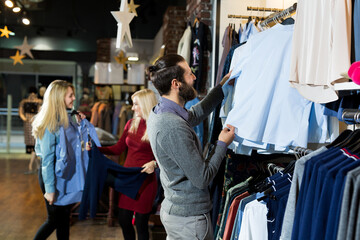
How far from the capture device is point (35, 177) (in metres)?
6.06

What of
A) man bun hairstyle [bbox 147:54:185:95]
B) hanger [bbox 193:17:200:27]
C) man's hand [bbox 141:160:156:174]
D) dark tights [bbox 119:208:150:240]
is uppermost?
hanger [bbox 193:17:200:27]

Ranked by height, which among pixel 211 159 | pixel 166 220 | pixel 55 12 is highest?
pixel 55 12

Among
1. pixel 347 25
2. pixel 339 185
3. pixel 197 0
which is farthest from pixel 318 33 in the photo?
pixel 197 0

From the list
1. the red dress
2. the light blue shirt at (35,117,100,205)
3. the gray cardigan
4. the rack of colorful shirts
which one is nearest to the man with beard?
the gray cardigan

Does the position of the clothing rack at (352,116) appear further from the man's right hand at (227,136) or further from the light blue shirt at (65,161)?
the light blue shirt at (65,161)

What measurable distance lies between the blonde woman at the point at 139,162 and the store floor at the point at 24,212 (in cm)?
106

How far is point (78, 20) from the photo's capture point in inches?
196

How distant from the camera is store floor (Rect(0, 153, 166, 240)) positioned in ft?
15.5

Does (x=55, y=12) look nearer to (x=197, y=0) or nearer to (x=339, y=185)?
(x=197, y=0)

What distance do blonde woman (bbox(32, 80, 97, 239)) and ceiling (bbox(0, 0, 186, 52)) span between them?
4.02ft

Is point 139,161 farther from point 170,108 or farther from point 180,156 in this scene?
point 180,156

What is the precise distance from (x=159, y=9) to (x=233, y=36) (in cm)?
203

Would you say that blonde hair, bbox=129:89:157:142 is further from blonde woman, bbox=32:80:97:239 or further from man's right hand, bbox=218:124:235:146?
man's right hand, bbox=218:124:235:146

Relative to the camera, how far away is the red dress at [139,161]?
3613 millimetres
